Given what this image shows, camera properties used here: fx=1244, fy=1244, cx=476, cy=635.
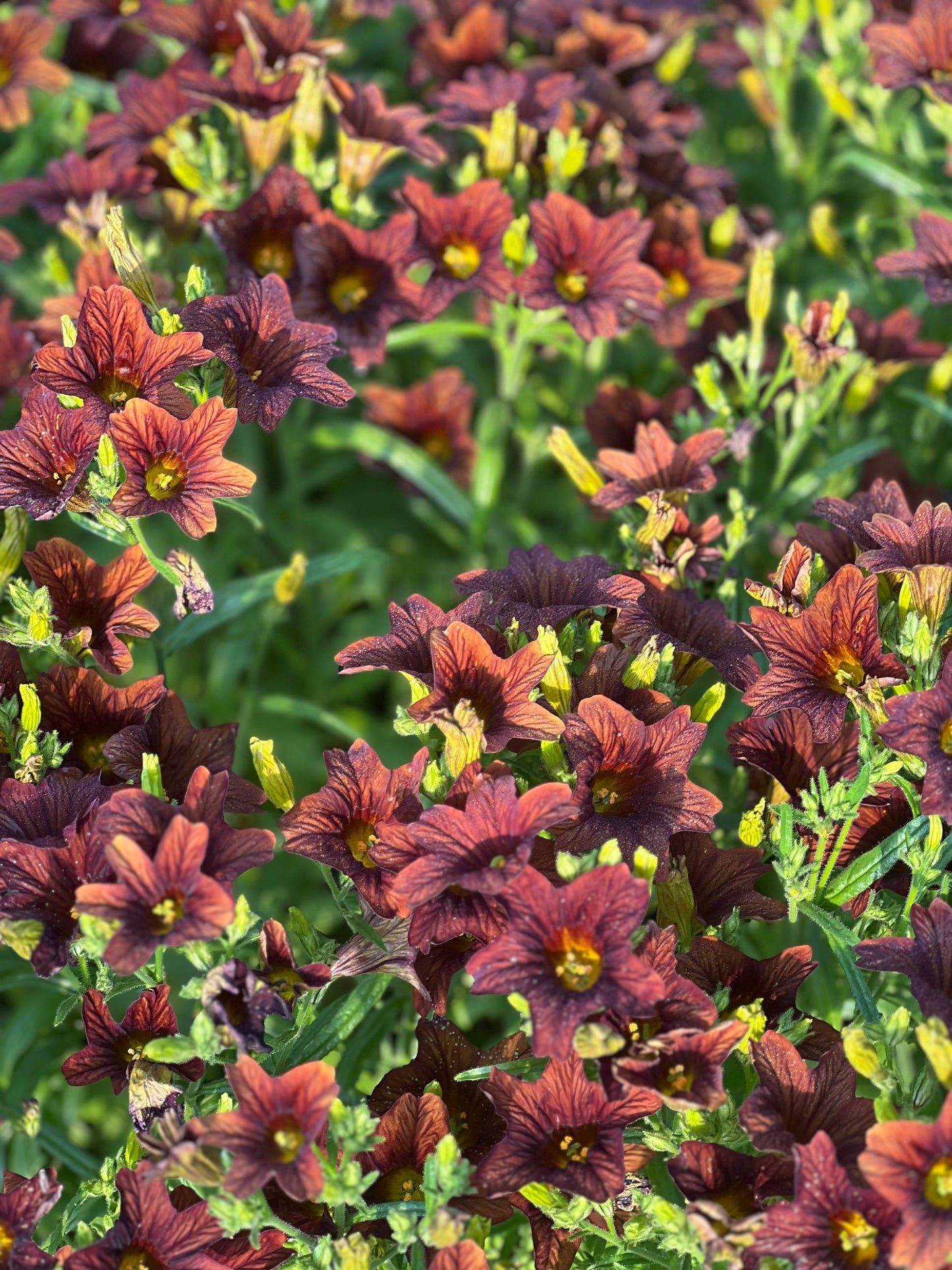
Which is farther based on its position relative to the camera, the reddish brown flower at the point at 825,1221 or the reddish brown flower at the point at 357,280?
the reddish brown flower at the point at 357,280

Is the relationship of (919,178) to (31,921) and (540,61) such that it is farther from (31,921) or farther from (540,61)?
(31,921)

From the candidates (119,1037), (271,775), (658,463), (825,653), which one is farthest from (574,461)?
(119,1037)

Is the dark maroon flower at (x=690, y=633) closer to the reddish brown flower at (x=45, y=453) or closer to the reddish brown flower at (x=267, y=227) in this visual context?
the reddish brown flower at (x=45, y=453)

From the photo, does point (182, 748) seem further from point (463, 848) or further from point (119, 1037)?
point (463, 848)

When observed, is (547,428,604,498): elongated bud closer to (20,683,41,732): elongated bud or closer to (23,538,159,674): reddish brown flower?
(23,538,159,674): reddish brown flower

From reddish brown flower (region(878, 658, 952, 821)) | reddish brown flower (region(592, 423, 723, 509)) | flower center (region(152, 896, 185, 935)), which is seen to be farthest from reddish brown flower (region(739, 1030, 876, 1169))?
reddish brown flower (region(592, 423, 723, 509))

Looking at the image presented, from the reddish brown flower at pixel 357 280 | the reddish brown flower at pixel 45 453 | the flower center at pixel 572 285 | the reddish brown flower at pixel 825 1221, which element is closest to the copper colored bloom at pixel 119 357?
the reddish brown flower at pixel 45 453
